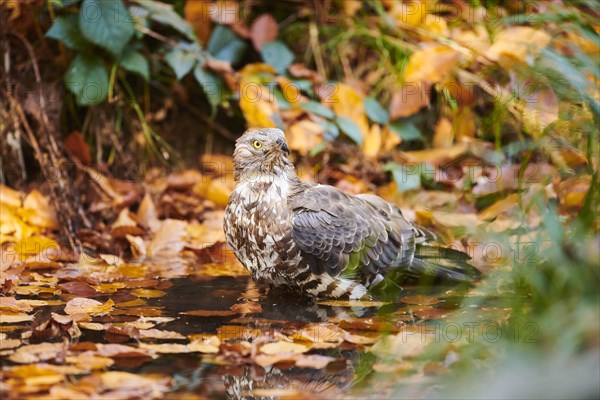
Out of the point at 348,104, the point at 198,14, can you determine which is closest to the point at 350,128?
the point at 348,104

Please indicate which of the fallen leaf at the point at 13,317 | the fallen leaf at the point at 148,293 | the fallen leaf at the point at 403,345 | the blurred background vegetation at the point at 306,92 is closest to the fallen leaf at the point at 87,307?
the fallen leaf at the point at 13,317

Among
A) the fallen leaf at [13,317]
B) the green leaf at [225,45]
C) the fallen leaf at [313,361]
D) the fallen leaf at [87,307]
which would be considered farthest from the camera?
the green leaf at [225,45]

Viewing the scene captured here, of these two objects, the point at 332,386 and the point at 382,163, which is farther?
the point at 382,163

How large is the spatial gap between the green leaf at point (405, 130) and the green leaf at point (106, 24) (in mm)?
2538

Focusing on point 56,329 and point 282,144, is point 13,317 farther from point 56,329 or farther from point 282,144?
point 282,144

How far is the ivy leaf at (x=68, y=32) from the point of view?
21.0 ft

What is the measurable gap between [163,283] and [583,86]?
2700 millimetres

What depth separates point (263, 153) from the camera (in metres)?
4.94

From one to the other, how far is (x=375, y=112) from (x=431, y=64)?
2.13ft

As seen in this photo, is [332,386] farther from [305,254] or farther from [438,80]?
[438,80]

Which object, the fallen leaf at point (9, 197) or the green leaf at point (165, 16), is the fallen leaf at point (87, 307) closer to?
the fallen leaf at point (9, 197)

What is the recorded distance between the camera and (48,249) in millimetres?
5590

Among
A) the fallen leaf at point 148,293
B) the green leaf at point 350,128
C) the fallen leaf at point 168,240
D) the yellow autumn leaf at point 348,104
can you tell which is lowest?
the fallen leaf at point 168,240

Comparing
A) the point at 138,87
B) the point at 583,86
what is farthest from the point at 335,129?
the point at 583,86
